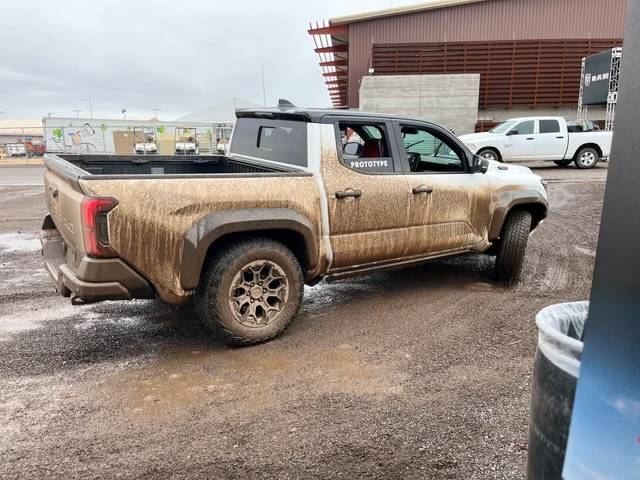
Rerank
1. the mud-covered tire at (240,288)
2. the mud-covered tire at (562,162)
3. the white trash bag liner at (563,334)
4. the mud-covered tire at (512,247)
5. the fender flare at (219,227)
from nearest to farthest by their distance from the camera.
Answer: the white trash bag liner at (563,334)
the fender flare at (219,227)
the mud-covered tire at (240,288)
the mud-covered tire at (512,247)
the mud-covered tire at (562,162)

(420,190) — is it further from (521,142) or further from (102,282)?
(521,142)

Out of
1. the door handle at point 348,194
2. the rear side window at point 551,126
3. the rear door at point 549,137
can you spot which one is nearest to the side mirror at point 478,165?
the door handle at point 348,194

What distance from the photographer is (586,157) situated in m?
Result: 16.9

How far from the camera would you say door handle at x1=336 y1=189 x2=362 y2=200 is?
4.20 m

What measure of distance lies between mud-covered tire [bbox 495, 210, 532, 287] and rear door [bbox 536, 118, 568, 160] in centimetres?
1214

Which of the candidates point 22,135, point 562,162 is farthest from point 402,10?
point 22,135

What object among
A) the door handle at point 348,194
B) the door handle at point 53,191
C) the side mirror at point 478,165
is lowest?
the door handle at point 348,194

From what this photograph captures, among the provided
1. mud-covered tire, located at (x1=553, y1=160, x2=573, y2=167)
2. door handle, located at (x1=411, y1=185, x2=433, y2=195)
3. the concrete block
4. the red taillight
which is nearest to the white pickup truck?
mud-covered tire, located at (x1=553, y1=160, x2=573, y2=167)

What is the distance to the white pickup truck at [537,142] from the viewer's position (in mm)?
16109

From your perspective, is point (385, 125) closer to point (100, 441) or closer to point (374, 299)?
point (374, 299)

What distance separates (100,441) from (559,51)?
29.6 meters

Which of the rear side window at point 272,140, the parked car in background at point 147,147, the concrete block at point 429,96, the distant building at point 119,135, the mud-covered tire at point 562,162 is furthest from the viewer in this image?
the distant building at point 119,135

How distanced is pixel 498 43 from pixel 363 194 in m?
26.2

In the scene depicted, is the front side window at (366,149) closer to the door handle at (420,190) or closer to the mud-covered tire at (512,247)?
the door handle at (420,190)
